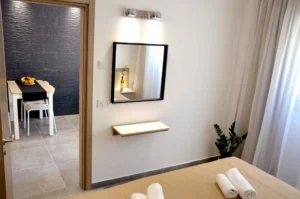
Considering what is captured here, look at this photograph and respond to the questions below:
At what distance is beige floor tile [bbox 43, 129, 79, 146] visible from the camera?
4.18 meters

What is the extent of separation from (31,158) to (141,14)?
8.32 ft

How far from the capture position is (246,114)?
137 inches

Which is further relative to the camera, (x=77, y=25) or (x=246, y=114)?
(x=77, y=25)

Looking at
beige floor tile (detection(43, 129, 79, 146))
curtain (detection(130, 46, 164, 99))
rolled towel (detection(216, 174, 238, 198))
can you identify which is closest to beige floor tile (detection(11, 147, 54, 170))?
beige floor tile (detection(43, 129, 79, 146))

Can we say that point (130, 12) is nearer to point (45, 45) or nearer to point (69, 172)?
point (69, 172)

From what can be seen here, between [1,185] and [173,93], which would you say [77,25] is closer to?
[173,93]

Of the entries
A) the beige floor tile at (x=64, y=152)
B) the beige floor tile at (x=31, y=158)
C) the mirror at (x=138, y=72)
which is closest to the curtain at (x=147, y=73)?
the mirror at (x=138, y=72)

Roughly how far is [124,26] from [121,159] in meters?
1.56

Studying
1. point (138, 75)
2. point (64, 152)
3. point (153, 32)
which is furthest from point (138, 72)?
point (64, 152)

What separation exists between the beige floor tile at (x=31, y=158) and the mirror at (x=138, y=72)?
61.5 inches

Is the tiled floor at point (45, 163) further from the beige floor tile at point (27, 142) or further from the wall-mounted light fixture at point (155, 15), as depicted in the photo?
the wall-mounted light fixture at point (155, 15)

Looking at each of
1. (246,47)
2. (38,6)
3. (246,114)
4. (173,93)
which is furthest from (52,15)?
(246,114)

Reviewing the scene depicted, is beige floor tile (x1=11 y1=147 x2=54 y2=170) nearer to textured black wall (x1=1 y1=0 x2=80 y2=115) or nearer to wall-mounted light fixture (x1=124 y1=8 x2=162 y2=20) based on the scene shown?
textured black wall (x1=1 y1=0 x2=80 y2=115)

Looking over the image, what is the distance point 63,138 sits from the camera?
4.33 m
